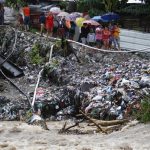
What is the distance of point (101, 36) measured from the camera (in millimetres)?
26438

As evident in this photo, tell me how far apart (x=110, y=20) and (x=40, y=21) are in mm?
4704

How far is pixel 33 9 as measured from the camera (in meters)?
32.1

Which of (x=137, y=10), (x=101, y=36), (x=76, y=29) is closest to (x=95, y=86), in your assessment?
(x=101, y=36)

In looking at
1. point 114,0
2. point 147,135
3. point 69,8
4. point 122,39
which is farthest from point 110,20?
point 147,135

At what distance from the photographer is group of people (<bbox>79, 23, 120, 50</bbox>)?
26.2 metres

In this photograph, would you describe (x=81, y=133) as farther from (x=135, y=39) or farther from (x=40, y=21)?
(x=40, y=21)

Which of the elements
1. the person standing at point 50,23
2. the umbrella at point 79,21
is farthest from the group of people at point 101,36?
the person standing at point 50,23

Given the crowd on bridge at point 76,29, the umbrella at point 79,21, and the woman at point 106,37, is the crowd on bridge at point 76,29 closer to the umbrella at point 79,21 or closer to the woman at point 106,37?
the woman at point 106,37

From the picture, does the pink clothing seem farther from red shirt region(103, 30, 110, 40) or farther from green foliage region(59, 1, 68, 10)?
green foliage region(59, 1, 68, 10)

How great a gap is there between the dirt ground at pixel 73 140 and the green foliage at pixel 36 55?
25.2 feet

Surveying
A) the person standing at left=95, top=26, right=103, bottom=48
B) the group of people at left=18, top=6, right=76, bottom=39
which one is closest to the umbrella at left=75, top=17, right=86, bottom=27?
the group of people at left=18, top=6, right=76, bottom=39

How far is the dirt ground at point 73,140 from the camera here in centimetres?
1580

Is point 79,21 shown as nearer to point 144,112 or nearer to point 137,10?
point 137,10

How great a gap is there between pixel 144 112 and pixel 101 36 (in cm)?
891
